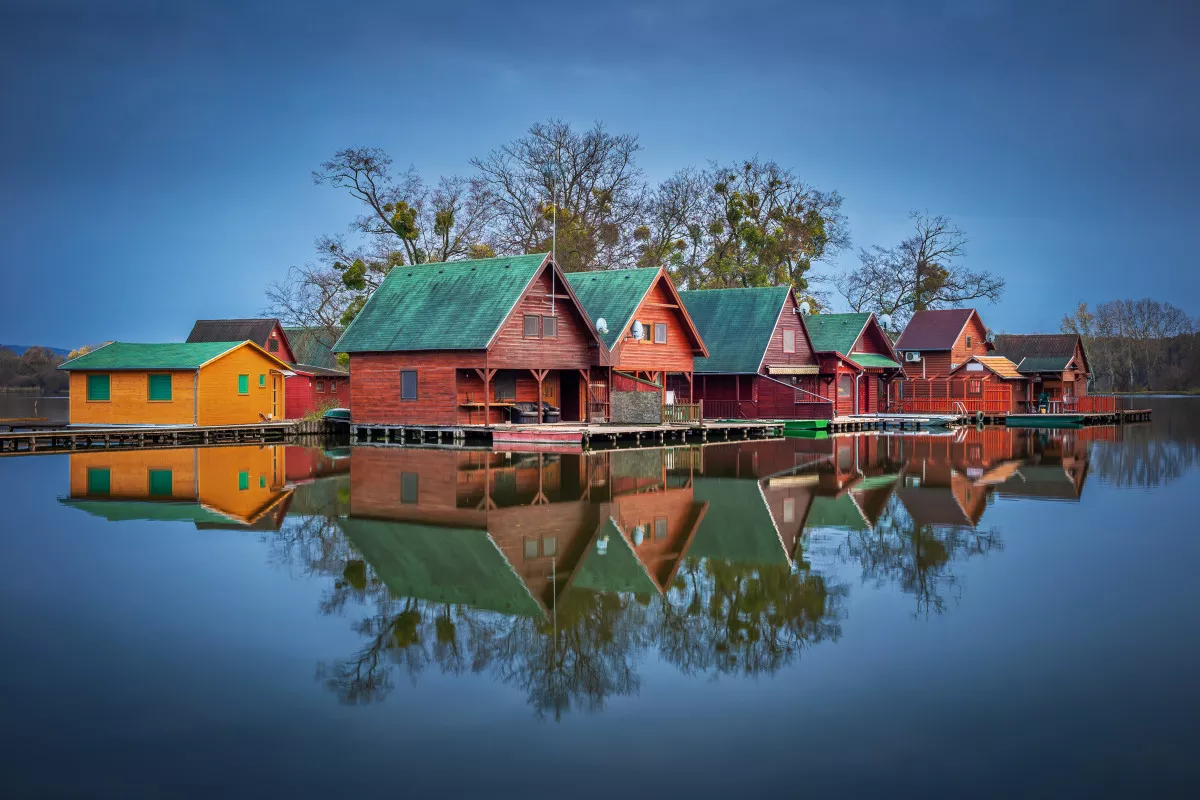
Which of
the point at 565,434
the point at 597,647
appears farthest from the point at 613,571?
the point at 565,434

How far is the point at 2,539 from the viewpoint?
16531 mm

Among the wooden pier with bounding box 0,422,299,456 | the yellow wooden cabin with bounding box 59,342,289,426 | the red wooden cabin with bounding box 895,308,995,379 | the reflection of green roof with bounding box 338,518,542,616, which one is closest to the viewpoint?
the reflection of green roof with bounding box 338,518,542,616

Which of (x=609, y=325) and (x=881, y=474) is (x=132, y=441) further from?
(x=881, y=474)

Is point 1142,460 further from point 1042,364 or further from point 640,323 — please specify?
point 1042,364

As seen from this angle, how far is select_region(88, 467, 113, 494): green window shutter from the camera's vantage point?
23.7m

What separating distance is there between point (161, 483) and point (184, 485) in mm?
866

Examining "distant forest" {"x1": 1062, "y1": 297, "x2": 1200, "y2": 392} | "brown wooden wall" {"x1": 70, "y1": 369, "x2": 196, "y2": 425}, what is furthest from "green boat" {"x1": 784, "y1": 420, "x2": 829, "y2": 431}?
"distant forest" {"x1": 1062, "y1": 297, "x2": 1200, "y2": 392}

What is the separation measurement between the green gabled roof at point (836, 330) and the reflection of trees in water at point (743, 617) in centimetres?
4264

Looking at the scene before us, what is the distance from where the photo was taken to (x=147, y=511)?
19984 mm

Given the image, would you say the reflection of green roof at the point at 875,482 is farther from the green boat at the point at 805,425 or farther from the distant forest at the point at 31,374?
the distant forest at the point at 31,374

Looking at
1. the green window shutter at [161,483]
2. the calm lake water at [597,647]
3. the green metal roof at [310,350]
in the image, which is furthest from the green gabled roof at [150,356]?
the green metal roof at [310,350]

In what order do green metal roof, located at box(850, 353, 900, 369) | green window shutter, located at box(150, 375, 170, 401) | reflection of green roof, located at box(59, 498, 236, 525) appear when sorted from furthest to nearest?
green metal roof, located at box(850, 353, 900, 369)
green window shutter, located at box(150, 375, 170, 401)
reflection of green roof, located at box(59, 498, 236, 525)

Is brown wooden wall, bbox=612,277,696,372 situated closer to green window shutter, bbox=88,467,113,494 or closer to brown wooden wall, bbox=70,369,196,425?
brown wooden wall, bbox=70,369,196,425

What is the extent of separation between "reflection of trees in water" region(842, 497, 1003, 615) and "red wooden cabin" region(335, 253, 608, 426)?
71.9ft
